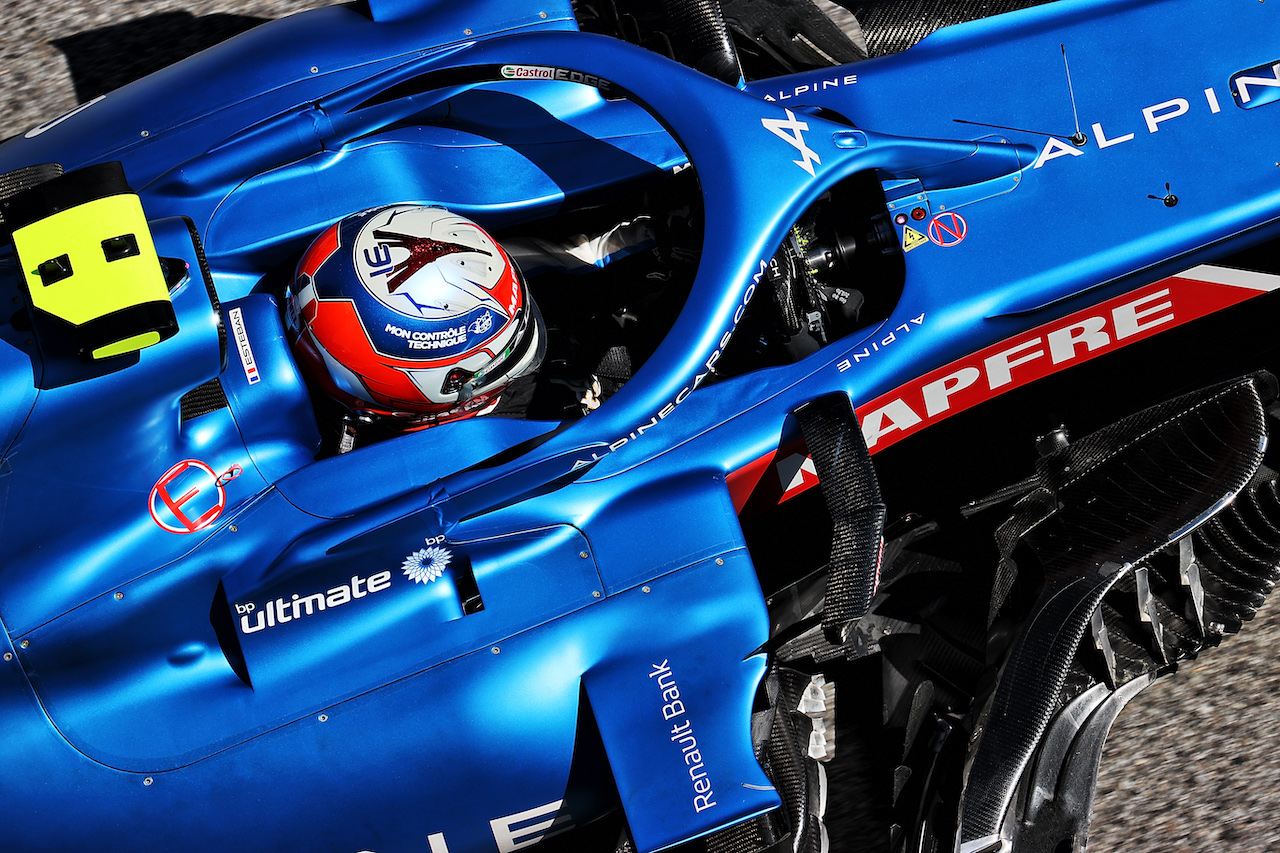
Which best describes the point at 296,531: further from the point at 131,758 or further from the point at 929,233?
the point at 929,233

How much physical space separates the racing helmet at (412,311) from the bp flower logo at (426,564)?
36cm

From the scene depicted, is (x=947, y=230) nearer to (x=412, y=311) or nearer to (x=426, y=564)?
(x=412, y=311)

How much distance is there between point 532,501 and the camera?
280 cm

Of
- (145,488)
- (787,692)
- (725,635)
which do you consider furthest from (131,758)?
(787,692)

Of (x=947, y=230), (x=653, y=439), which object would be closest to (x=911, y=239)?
(x=947, y=230)

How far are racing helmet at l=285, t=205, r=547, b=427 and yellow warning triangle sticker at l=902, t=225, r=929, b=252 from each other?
3.45 feet

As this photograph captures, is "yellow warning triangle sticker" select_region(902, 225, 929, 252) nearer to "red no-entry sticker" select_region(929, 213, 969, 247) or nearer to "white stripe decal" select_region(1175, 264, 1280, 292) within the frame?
"red no-entry sticker" select_region(929, 213, 969, 247)

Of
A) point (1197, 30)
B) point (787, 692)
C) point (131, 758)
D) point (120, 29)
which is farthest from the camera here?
point (120, 29)

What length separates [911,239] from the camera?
3016mm

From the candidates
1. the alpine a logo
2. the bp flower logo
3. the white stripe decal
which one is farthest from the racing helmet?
the white stripe decal

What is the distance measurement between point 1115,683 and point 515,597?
1868 millimetres

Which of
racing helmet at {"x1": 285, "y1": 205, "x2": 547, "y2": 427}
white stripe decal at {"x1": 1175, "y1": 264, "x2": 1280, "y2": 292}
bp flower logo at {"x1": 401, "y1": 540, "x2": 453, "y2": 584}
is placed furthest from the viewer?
white stripe decal at {"x1": 1175, "y1": 264, "x2": 1280, "y2": 292}

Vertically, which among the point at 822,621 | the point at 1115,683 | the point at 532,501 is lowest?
the point at 1115,683

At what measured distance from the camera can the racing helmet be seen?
2.58 metres
